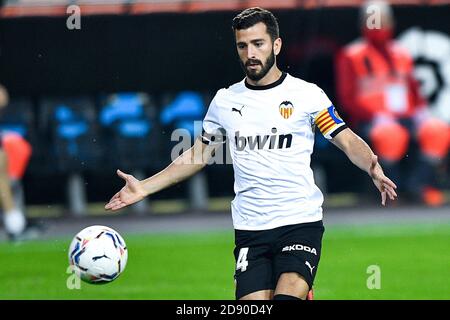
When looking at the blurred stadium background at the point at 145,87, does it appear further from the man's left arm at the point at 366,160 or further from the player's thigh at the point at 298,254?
the player's thigh at the point at 298,254

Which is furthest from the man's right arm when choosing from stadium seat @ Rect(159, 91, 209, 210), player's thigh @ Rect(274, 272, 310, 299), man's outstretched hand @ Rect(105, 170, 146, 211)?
stadium seat @ Rect(159, 91, 209, 210)

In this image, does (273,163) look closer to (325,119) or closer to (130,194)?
(325,119)

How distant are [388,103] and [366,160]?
951 centimetres

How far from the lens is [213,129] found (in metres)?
7.92

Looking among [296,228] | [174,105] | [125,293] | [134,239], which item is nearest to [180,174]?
[296,228]

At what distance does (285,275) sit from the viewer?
7332 mm

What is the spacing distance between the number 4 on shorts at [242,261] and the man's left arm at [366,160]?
2.91 ft

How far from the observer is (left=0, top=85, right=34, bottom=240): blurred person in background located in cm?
1462

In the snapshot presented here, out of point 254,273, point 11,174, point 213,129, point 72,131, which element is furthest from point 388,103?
point 254,273

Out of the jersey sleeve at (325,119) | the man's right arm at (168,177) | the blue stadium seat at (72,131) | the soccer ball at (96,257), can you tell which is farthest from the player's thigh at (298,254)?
the blue stadium seat at (72,131)

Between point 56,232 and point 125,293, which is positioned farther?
point 56,232

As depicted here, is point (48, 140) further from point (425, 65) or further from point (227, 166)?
point (425, 65)

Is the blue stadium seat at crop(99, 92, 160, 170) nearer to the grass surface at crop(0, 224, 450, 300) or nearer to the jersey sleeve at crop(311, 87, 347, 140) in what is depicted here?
the grass surface at crop(0, 224, 450, 300)

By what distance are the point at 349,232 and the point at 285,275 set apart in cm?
788
